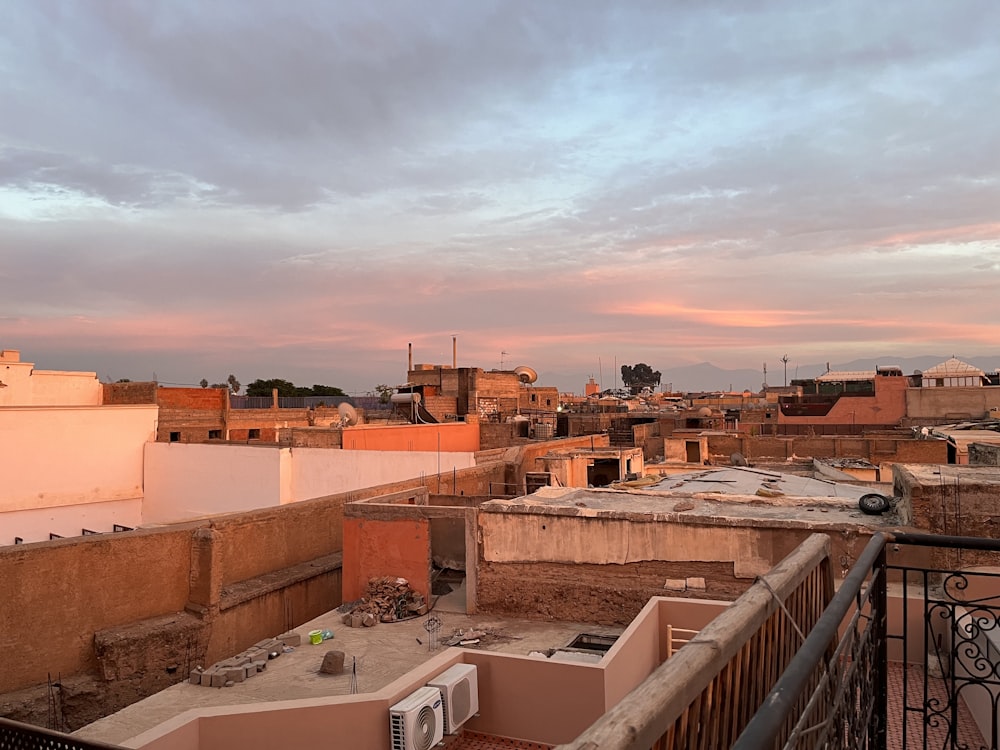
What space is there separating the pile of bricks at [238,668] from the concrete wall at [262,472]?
28.0 ft

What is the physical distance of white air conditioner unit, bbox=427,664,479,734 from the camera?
843 cm

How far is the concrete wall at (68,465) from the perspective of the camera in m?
21.2

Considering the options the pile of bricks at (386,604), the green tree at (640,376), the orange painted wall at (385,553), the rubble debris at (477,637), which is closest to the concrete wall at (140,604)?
the orange painted wall at (385,553)

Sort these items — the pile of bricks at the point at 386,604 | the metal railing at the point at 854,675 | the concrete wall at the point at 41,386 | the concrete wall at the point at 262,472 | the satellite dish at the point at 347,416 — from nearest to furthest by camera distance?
the metal railing at the point at 854,675, the pile of bricks at the point at 386,604, the concrete wall at the point at 262,472, the concrete wall at the point at 41,386, the satellite dish at the point at 347,416

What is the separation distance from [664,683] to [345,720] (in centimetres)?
765

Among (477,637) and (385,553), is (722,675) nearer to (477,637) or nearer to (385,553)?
(477,637)

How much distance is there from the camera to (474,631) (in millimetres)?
10914

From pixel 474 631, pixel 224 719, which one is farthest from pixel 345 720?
pixel 474 631

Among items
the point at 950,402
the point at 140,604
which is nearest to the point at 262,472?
the point at 140,604

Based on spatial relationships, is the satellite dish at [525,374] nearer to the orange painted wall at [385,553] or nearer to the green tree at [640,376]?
the orange painted wall at [385,553]

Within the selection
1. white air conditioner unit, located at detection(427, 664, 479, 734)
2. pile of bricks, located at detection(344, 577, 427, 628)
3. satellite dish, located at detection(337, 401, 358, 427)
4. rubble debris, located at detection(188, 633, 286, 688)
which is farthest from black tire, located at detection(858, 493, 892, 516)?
satellite dish, located at detection(337, 401, 358, 427)

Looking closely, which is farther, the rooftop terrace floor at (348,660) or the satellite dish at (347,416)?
the satellite dish at (347,416)

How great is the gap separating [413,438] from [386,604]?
12.3m

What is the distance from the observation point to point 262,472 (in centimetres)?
2130
